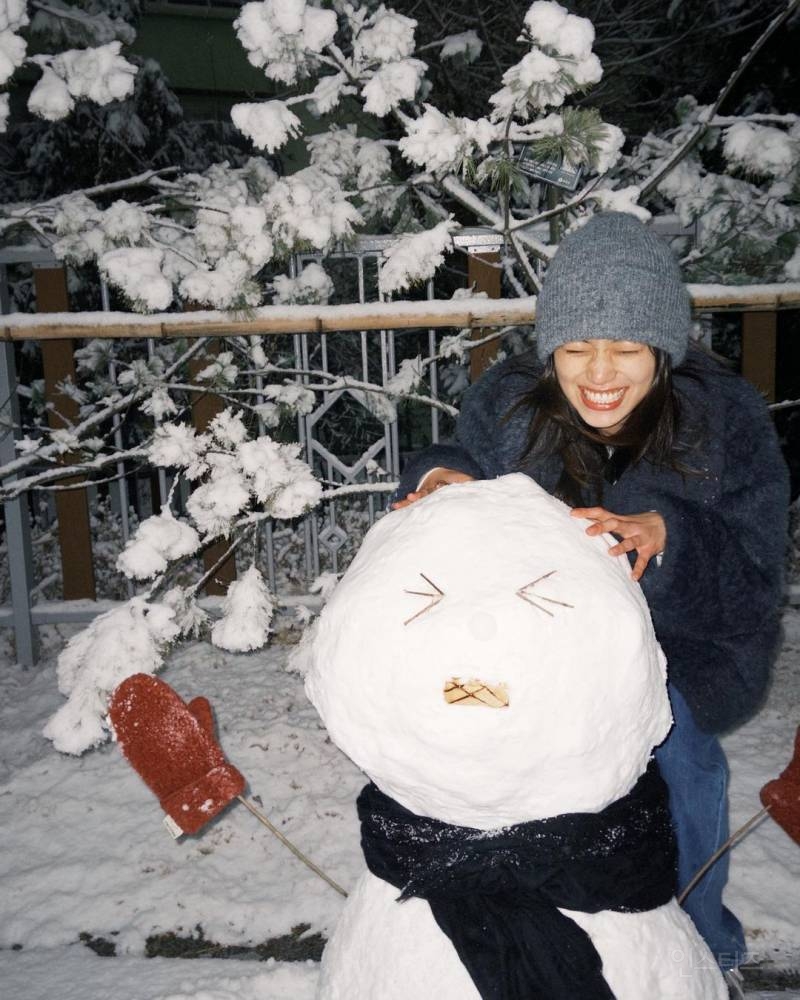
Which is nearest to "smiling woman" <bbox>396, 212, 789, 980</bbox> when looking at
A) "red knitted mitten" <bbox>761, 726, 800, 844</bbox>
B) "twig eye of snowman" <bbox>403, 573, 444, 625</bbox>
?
"red knitted mitten" <bbox>761, 726, 800, 844</bbox>

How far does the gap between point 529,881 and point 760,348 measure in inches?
111

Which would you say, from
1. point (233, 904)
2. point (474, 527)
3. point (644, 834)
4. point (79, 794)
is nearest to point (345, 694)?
point (474, 527)

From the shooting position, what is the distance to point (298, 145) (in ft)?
39.8

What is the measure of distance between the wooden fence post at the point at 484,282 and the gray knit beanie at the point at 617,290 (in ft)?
6.07

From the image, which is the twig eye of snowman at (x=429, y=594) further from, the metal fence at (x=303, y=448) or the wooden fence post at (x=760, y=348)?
the wooden fence post at (x=760, y=348)

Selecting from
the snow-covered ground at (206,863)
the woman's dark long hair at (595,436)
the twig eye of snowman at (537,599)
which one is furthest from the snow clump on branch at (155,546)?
the twig eye of snowman at (537,599)

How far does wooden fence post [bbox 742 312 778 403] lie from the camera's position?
3.31 meters

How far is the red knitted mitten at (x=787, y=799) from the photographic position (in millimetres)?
1410

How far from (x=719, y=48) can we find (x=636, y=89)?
2.46 ft

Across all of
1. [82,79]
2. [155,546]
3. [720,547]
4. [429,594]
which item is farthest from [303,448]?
[429,594]

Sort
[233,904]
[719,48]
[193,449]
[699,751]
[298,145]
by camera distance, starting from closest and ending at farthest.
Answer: [699,751], [233,904], [193,449], [719,48], [298,145]

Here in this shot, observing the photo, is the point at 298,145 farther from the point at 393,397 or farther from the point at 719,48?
the point at 393,397

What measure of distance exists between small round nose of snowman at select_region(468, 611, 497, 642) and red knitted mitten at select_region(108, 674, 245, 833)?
0.60 m

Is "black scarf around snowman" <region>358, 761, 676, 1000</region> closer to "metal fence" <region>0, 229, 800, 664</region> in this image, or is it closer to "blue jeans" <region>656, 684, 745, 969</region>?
"blue jeans" <region>656, 684, 745, 969</region>
